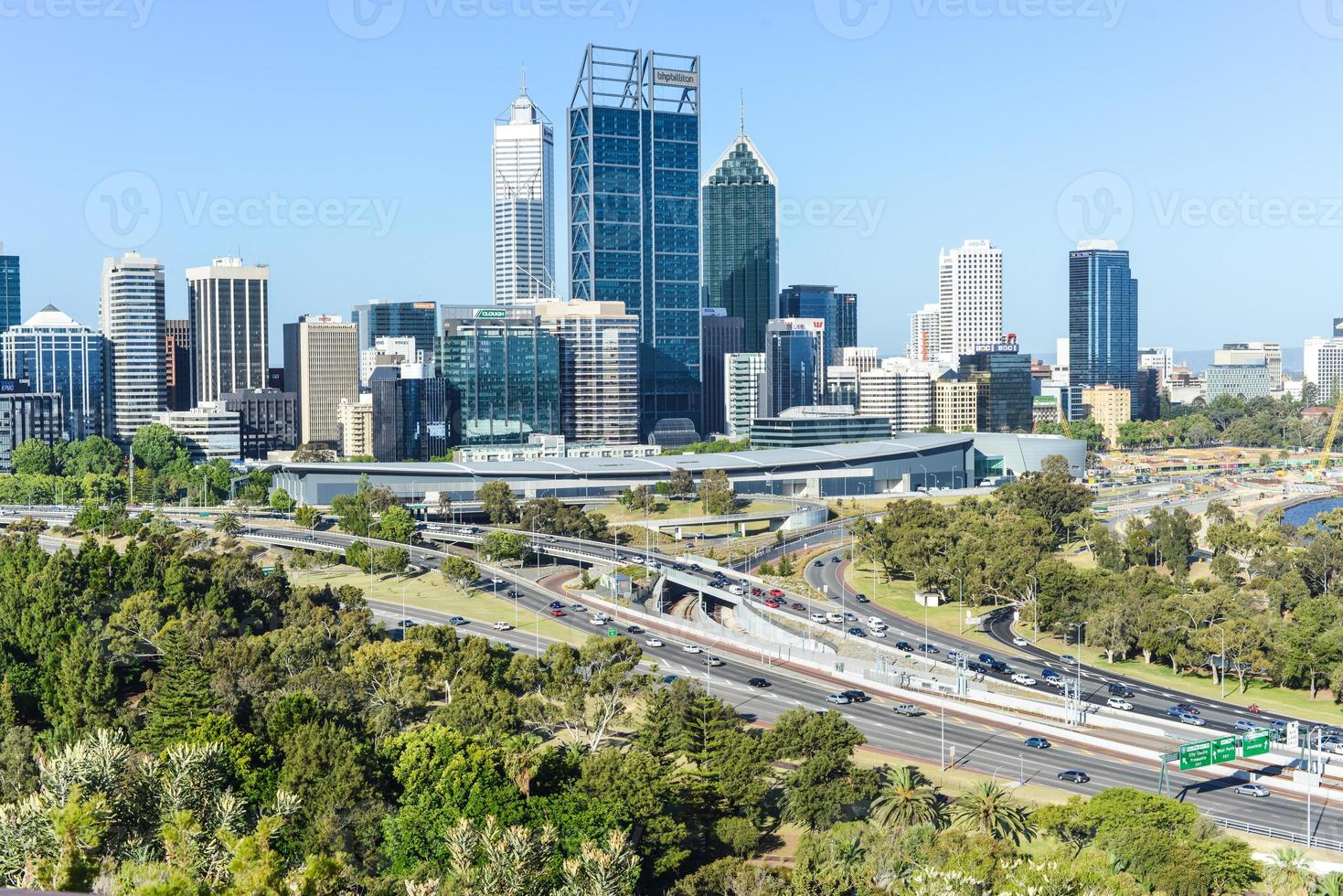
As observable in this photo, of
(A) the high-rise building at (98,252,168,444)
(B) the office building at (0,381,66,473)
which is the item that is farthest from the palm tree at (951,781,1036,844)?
(A) the high-rise building at (98,252,168,444)

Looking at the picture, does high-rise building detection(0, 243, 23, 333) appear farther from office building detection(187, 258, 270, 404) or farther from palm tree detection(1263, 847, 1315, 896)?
palm tree detection(1263, 847, 1315, 896)

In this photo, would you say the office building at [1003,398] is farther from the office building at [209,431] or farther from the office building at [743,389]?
the office building at [209,431]

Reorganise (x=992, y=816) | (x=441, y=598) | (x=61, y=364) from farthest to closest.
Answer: (x=61, y=364), (x=441, y=598), (x=992, y=816)

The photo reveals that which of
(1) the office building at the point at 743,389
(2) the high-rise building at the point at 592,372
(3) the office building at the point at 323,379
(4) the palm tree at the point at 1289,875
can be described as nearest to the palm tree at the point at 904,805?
(4) the palm tree at the point at 1289,875

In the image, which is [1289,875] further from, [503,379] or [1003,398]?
[1003,398]

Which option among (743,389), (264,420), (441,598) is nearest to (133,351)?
(264,420)

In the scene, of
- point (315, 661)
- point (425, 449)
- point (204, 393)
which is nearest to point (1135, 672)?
point (315, 661)
